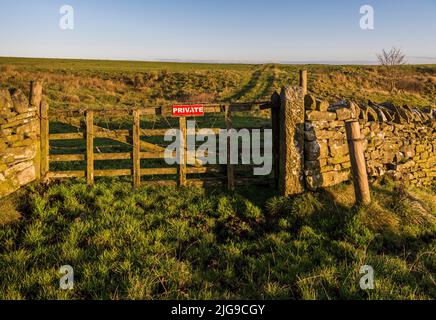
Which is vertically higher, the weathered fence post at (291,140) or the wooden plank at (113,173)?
the weathered fence post at (291,140)

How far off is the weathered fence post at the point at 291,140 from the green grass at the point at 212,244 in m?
0.41

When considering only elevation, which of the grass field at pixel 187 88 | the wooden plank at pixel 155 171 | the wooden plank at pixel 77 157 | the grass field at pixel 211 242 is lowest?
the grass field at pixel 211 242

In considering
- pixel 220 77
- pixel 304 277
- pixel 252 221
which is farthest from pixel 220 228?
pixel 220 77

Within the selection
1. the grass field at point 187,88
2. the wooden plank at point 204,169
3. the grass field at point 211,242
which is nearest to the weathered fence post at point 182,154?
the wooden plank at point 204,169

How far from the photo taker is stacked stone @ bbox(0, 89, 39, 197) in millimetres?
5727

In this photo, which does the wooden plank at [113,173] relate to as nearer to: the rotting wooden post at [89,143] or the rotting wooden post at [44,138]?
the rotting wooden post at [89,143]

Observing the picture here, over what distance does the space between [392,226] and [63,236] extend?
A: 542cm

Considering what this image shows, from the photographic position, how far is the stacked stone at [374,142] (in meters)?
6.48

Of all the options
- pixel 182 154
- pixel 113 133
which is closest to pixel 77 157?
pixel 113 133

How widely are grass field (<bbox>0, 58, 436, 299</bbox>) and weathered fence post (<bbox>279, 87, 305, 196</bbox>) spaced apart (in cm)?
35

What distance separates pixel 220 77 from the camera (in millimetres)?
34375
